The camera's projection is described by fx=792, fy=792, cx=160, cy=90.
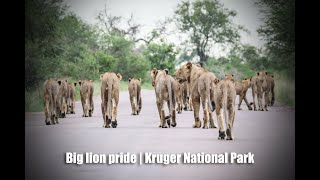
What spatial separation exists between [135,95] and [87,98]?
1.48m

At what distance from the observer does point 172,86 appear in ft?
63.4

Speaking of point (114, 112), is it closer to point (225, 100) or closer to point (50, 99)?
point (50, 99)

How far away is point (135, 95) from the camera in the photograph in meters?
22.3

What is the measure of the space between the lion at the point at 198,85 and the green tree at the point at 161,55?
286cm

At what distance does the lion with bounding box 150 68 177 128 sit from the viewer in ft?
62.2

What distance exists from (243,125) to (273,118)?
180 centimetres

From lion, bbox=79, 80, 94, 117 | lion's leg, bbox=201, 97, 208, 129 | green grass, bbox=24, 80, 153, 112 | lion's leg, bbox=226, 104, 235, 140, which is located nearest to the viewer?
lion's leg, bbox=226, 104, 235, 140

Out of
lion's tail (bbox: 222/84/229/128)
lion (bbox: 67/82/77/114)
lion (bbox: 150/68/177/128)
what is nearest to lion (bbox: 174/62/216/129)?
lion (bbox: 150/68/177/128)

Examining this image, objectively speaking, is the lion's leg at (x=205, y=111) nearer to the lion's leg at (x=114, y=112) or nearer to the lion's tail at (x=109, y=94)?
the lion's leg at (x=114, y=112)

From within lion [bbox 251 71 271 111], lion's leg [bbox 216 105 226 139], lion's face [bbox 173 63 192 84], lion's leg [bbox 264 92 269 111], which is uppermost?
lion's face [bbox 173 63 192 84]

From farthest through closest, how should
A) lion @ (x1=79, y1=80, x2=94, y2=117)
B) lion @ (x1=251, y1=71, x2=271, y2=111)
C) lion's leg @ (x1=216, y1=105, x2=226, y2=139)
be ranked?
1. lion @ (x1=251, y1=71, x2=271, y2=111)
2. lion @ (x1=79, y1=80, x2=94, y2=117)
3. lion's leg @ (x1=216, y1=105, x2=226, y2=139)

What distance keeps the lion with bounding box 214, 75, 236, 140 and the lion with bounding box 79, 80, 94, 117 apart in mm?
5915

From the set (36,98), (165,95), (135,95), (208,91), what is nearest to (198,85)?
(208,91)

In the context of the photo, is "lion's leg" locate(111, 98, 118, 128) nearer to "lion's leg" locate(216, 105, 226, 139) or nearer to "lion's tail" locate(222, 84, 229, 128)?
"lion's leg" locate(216, 105, 226, 139)
